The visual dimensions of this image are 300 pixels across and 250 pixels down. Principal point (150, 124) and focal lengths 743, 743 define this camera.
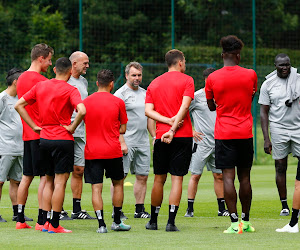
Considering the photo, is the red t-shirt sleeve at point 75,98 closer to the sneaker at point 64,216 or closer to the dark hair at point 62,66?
the dark hair at point 62,66

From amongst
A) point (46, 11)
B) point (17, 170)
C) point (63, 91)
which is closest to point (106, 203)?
point (17, 170)

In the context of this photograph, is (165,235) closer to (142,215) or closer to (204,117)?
(142,215)

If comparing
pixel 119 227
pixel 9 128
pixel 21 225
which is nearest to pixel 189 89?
pixel 119 227

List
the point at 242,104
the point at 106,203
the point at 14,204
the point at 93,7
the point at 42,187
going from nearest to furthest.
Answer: the point at 242,104
the point at 42,187
the point at 14,204
the point at 106,203
the point at 93,7

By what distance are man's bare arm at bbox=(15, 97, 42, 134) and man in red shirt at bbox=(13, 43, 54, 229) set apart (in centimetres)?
38

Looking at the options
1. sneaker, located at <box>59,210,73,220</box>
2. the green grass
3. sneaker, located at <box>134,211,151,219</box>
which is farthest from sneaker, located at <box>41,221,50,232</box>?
sneaker, located at <box>134,211,151,219</box>

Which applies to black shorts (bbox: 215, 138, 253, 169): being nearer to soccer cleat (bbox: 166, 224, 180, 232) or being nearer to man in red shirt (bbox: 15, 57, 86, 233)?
soccer cleat (bbox: 166, 224, 180, 232)

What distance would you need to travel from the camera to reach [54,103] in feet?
28.3

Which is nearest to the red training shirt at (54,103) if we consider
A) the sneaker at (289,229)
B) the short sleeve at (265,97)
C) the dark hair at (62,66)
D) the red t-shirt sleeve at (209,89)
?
the dark hair at (62,66)

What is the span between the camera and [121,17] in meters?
37.0

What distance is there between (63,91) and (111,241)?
185cm

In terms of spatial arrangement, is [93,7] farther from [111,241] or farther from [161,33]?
[111,241]

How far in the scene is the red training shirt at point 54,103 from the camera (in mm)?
8617

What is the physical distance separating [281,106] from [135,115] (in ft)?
6.87
